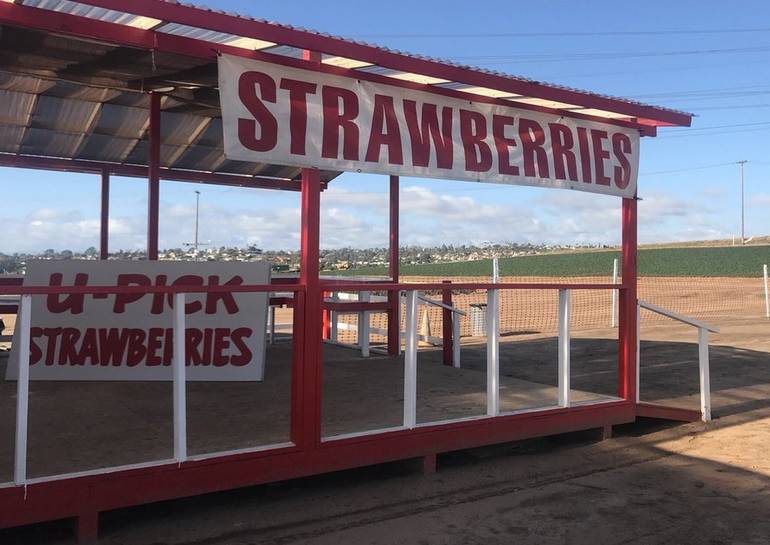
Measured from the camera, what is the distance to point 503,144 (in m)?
6.03

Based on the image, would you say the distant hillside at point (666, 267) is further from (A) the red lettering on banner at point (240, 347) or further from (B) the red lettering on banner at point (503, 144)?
(B) the red lettering on banner at point (503, 144)

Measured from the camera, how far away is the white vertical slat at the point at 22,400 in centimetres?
370

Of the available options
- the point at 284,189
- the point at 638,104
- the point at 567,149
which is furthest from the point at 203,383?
the point at 284,189

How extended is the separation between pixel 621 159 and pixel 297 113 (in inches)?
138

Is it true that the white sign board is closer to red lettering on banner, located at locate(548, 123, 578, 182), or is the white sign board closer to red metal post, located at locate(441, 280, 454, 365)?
red metal post, located at locate(441, 280, 454, 365)

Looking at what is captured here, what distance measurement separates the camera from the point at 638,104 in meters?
6.70

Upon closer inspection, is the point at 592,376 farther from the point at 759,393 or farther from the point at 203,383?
the point at 203,383

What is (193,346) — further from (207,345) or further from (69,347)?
(69,347)

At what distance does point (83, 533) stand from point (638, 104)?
5.86 meters

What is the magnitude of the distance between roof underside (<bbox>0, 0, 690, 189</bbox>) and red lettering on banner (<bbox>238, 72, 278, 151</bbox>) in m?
0.20

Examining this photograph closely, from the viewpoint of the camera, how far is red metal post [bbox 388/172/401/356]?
9711 millimetres

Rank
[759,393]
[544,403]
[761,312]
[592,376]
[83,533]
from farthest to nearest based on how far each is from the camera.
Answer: [761,312]
[592,376]
[759,393]
[544,403]
[83,533]

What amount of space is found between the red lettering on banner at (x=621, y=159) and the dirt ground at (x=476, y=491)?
2.28m

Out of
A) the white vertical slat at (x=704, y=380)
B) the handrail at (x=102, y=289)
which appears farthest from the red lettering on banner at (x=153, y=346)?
the white vertical slat at (x=704, y=380)
